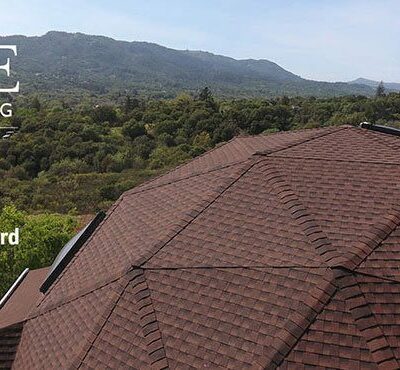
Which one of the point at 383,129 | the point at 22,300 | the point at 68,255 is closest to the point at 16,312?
the point at 22,300

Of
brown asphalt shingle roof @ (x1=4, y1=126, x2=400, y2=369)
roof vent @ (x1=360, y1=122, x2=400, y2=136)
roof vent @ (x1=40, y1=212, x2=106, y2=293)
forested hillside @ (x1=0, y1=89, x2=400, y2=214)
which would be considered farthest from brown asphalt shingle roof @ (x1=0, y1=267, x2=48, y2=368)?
forested hillside @ (x1=0, y1=89, x2=400, y2=214)

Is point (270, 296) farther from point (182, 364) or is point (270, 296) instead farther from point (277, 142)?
point (277, 142)

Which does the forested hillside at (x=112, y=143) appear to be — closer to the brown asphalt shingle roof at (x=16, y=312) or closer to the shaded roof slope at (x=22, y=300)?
the shaded roof slope at (x=22, y=300)

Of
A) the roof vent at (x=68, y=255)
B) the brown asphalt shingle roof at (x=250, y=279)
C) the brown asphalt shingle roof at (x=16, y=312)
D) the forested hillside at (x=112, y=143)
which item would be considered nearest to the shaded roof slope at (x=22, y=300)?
the brown asphalt shingle roof at (x=16, y=312)

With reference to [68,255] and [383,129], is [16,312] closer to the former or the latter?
[68,255]

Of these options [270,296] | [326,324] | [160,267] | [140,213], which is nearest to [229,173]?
[140,213]

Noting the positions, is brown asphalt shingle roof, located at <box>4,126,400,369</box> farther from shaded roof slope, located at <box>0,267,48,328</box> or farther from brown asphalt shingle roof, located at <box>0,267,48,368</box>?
shaded roof slope, located at <box>0,267,48,328</box>
